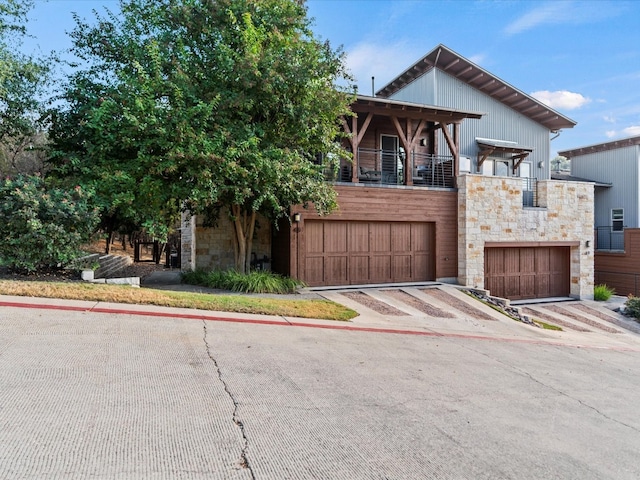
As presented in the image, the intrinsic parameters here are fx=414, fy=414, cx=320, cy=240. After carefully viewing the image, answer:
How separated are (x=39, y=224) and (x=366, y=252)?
929cm

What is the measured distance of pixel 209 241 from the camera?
1440cm

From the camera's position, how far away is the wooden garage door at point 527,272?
16.0 m

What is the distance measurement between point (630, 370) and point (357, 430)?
21.6ft

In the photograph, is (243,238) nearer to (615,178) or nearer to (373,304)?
(373,304)

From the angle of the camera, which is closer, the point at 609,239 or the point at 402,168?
the point at 402,168

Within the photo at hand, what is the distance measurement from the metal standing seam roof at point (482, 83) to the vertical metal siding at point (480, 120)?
0.24m

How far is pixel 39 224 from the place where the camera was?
28.5 feet

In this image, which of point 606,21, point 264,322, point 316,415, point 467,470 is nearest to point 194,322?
point 264,322

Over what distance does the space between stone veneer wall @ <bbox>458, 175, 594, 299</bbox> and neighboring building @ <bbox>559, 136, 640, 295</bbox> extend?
5.50 meters

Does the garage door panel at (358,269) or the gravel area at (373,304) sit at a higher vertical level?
the garage door panel at (358,269)

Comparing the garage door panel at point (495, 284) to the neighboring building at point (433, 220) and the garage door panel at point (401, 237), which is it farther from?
the garage door panel at point (401, 237)

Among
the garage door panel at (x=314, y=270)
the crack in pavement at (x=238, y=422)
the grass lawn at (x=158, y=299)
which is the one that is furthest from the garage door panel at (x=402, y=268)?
the crack in pavement at (x=238, y=422)

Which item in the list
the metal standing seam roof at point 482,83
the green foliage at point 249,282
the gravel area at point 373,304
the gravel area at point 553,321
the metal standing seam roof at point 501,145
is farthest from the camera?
the metal standing seam roof at point 501,145

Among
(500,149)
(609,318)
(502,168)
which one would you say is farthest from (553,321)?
(502,168)
